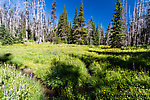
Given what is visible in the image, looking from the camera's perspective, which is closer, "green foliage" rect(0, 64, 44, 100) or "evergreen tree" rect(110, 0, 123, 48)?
"green foliage" rect(0, 64, 44, 100)

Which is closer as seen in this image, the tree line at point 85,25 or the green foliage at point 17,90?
the green foliage at point 17,90

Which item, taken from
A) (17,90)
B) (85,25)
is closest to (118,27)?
(85,25)

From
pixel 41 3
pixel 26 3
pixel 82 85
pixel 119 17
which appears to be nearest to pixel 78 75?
pixel 82 85

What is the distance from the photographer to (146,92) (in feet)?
9.63

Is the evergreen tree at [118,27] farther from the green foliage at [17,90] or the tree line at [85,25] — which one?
the green foliage at [17,90]

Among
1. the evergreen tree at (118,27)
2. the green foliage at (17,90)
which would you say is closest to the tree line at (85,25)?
the evergreen tree at (118,27)

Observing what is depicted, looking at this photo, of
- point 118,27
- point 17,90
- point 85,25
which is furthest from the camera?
point 85,25

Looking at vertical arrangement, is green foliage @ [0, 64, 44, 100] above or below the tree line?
below

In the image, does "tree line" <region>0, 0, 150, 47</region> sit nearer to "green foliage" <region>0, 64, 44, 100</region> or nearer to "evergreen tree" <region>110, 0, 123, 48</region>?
"evergreen tree" <region>110, 0, 123, 48</region>

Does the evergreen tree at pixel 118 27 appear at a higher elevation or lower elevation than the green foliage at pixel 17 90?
higher

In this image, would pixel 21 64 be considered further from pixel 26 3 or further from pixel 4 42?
pixel 26 3

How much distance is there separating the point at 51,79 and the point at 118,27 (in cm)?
2275

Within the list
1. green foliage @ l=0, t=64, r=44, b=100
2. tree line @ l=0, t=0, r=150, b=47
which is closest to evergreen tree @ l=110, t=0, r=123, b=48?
tree line @ l=0, t=0, r=150, b=47

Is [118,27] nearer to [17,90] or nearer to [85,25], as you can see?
[85,25]
